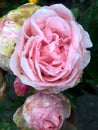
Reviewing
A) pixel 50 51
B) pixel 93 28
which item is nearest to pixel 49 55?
pixel 50 51

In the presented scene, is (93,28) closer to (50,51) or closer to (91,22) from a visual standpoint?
(91,22)

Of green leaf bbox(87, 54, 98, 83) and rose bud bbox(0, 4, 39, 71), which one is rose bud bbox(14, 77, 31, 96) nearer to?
rose bud bbox(0, 4, 39, 71)

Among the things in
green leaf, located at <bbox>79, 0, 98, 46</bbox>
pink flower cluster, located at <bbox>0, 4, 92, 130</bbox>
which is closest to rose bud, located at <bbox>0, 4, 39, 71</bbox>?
pink flower cluster, located at <bbox>0, 4, 92, 130</bbox>

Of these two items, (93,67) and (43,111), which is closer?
(43,111)

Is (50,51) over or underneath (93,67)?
over

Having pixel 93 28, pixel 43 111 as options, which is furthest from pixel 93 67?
pixel 43 111

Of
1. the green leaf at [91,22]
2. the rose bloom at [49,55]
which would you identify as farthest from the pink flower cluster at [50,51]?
the green leaf at [91,22]
